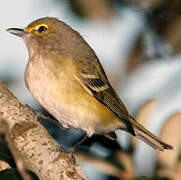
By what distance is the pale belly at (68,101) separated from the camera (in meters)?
4.12

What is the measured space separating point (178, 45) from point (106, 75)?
0.93m

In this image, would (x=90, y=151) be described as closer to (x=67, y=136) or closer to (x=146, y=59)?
(x=67, y=136)

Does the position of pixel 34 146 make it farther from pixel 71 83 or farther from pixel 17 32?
pixel 17 32

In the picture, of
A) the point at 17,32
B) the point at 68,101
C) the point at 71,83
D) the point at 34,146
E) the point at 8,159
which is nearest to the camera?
the point at 8,159

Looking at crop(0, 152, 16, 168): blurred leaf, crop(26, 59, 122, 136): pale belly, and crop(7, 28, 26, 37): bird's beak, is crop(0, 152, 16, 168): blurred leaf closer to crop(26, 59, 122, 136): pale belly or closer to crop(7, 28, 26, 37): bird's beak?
crop(26, 59, 122, 136): pale belly

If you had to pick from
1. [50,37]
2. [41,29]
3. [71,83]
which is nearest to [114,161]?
[71,83]

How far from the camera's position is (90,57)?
4.98 m

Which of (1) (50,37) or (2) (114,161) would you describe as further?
(1) (50,37)

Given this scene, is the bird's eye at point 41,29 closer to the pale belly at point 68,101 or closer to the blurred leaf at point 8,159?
the pale belly at point 68,101

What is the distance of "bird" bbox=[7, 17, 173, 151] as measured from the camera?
4.17m

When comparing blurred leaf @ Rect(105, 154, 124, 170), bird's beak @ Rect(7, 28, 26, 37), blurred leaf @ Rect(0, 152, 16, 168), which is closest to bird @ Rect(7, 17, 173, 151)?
bird's beak @ Rect(7, 28, 26, 37)

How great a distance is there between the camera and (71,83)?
4258 millimetres

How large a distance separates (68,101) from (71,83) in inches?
8.7

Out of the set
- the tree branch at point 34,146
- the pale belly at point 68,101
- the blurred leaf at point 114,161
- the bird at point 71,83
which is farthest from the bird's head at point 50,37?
the blurred leaf at point 114,161
